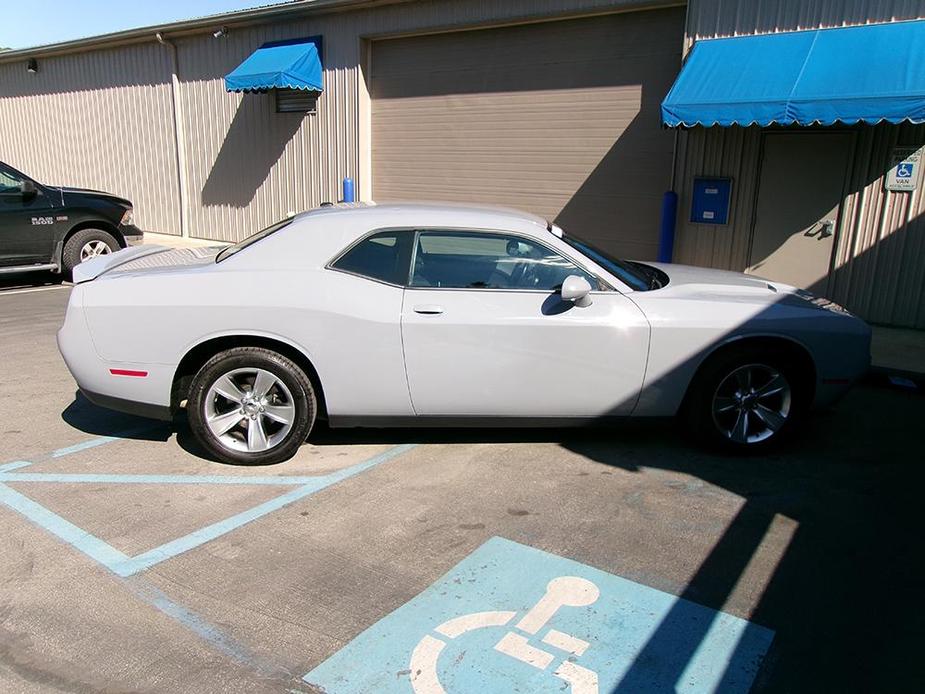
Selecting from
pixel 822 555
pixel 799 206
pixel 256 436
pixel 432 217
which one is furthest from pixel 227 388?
pixel 799 206

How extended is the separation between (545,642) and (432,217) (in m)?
2.78

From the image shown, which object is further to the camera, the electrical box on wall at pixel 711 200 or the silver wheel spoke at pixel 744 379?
the electrical box on wall at pixel 711 200

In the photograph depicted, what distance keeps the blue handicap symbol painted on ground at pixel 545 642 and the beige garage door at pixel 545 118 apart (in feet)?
25.9

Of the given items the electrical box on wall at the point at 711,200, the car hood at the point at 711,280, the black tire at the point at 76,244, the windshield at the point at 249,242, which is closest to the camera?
the windshield at the point at 249,242

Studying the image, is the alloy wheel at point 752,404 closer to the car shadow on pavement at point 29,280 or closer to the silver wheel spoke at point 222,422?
the silver wheel spoke at point 222,422

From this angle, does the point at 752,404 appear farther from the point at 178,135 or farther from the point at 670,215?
the point at 178,135

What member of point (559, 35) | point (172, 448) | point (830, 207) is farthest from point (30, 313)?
point (830, 207)

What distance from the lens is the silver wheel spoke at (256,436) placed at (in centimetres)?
462

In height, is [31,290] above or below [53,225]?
below

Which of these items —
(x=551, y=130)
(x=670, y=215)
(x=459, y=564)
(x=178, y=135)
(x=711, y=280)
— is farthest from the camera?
(x=178, y=135)

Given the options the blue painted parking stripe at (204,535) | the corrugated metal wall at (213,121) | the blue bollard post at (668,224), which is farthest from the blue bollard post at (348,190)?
the blue painted parking stripe at (204,535)

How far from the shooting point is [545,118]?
1112 cm

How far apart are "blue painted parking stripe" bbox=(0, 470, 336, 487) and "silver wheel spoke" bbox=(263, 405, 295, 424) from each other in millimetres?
352

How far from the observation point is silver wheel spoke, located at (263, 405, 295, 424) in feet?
15.0
